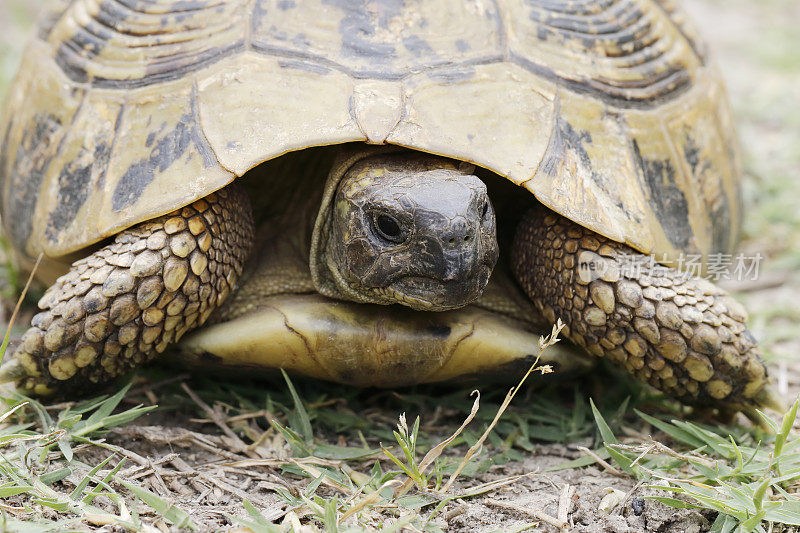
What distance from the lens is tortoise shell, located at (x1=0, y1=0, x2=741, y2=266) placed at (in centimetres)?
248

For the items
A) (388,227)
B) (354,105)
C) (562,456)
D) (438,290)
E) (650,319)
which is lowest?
(562,456)

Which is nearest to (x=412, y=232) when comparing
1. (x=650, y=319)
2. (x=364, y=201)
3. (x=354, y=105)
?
(x=364, y=201)

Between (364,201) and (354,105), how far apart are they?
0.30 meters

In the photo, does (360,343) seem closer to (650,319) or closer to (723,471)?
(650,319)

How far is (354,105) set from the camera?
2.46m

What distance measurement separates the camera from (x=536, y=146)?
254cm

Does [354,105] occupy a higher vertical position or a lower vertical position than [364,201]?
higher

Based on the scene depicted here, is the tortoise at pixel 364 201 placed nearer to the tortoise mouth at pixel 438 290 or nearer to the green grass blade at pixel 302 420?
the tortoise mouth at pixel 438 290

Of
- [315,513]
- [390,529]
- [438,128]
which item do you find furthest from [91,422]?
[438,128]

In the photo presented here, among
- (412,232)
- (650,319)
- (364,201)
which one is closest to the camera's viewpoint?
(412,232)

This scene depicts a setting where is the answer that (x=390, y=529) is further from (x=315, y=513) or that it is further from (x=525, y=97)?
(x=525, y=97)

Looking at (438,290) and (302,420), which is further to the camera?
(302,420)

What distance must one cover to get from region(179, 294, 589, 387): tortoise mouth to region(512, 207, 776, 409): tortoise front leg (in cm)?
21

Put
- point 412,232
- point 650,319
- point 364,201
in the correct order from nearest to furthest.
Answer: point 412,232, point 364,201, point 650,319
